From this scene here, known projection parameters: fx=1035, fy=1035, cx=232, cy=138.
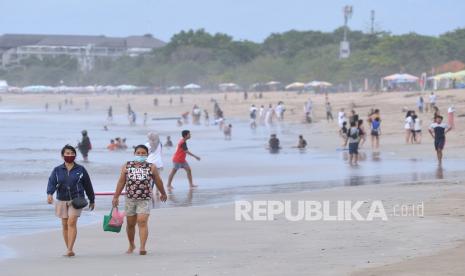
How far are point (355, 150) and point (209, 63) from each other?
4315 inches

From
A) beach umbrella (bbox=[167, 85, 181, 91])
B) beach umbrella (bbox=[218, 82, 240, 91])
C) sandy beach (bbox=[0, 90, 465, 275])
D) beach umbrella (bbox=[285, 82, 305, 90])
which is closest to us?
sandy beach (bbox=[0, 90, 465, 275])

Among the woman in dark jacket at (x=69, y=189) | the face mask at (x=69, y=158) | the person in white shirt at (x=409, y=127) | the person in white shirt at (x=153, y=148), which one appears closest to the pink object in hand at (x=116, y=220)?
the woman in dark jacket at (x=69, y=189)

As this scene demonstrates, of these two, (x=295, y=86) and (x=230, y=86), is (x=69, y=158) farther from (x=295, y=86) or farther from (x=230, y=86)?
(x=230, y=86)

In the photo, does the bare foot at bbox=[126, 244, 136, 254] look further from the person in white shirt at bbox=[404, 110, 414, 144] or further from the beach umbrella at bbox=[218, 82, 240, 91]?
the beach umbrella at bbox=[218, 82, 240, 91]

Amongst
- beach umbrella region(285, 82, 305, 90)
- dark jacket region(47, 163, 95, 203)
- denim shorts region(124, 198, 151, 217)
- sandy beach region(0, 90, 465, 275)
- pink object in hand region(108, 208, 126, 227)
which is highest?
beach umbrella region(285, 82, 305, 90)

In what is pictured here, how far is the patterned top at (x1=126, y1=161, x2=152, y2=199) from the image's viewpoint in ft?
35.7

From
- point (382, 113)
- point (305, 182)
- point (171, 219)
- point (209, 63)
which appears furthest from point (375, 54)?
point (171, 219)

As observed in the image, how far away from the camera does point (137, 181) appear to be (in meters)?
10.9

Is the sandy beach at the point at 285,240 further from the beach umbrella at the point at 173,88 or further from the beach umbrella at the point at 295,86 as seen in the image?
the beach umbrella at the point at 173,88

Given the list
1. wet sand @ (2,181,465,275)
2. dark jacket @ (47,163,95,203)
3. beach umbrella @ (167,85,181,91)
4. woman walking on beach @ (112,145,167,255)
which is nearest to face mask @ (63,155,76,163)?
dark jacket @ (47,163,95,203)

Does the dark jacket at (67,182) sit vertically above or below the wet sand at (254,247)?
above

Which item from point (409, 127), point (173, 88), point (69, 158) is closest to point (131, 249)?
point (69, 158)

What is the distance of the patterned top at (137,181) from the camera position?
35.7ft

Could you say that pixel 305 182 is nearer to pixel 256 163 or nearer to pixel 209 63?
pixel 256 163
